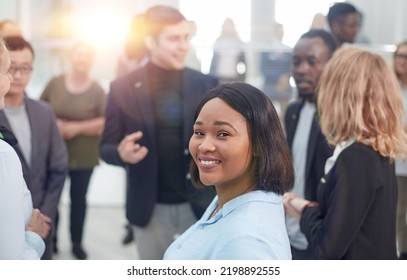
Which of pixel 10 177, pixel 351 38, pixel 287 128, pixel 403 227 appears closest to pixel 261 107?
pixel 10 177

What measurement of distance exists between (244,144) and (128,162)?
809 mm

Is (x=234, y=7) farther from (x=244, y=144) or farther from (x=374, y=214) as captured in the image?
(x=244, y=144)

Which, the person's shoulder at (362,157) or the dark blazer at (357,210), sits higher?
the person's shoulder at (362,157)

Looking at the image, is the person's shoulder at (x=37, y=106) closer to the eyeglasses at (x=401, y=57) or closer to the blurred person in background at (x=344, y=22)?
the blurred person in background at (x=344, y=22)

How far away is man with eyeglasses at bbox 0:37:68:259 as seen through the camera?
1452 mm

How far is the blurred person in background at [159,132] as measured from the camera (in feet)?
5.57

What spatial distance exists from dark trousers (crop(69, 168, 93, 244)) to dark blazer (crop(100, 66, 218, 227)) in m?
0.93

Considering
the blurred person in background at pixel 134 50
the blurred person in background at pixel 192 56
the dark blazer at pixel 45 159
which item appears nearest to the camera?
the dark blazer at pixel 45 159

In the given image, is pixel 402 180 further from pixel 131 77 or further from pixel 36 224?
pixel 36 224

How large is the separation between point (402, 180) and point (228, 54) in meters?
0.69

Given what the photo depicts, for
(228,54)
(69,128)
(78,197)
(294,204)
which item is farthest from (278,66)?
(78,197)

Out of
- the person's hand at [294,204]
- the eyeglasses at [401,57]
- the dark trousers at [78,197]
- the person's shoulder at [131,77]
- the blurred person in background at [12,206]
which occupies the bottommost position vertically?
the dark trousers at [78,197]

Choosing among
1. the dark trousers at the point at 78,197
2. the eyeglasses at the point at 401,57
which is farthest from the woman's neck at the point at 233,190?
the dark trousers at the point at 78,197

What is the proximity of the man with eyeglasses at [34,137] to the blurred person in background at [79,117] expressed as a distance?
0.90m
